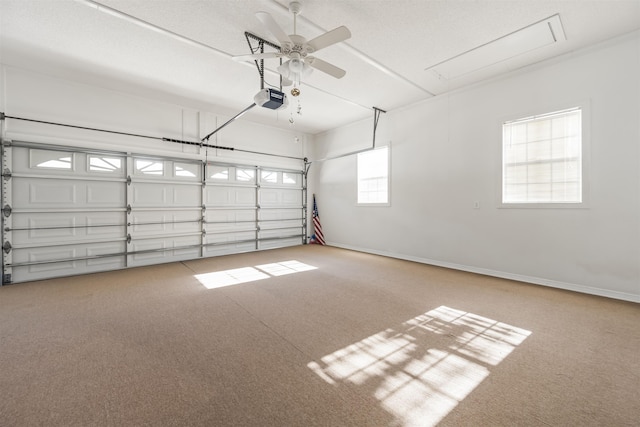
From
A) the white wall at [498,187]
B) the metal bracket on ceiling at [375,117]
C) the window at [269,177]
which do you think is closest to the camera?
the white wall at [498,187]

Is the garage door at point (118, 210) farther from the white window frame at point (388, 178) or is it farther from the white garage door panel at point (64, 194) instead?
the white window frame at point (388, 178)

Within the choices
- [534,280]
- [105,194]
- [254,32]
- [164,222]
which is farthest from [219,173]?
[534,280]

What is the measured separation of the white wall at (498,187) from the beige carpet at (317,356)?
2.04 feet

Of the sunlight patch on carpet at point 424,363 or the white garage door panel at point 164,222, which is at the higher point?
the white garage door panel at point 164,222

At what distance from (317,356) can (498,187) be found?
14.1ft

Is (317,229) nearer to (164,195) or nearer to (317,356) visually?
(164,195)

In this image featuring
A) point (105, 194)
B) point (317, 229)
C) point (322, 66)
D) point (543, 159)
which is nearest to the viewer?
point (322, 66)

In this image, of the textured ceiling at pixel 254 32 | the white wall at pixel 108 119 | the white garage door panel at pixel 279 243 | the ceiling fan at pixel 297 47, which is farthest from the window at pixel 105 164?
the ceiling fan at pixel 297 47

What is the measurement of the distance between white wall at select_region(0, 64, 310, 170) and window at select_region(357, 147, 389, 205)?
2829 mm

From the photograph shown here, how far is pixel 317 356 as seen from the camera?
2221 mm

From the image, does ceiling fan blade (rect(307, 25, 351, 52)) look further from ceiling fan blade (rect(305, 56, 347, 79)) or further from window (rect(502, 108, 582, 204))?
window (rect(502, 108, 582, 204))

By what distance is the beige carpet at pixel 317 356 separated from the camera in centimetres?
162

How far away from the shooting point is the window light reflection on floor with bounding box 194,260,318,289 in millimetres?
4398

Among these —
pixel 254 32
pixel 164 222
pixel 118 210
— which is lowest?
pixel 164 222
